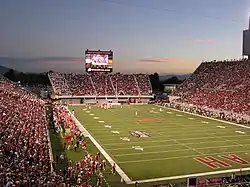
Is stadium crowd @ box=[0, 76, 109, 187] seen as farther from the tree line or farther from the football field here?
the tree line

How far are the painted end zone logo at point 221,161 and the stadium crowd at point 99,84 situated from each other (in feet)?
138

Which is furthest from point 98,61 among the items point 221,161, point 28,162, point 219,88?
point 28,162

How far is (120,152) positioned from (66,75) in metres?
47.9

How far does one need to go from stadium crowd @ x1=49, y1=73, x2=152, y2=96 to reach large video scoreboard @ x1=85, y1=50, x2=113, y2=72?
5.22 metres

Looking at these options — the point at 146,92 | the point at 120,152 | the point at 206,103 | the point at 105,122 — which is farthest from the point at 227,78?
the point at 120,152

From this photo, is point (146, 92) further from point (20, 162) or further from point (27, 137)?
point (20, 162)

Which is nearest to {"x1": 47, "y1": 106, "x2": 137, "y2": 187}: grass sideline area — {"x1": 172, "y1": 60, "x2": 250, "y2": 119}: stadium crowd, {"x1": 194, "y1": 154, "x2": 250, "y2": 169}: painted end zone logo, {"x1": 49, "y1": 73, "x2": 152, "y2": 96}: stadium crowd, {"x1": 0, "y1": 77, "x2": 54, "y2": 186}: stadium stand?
{"x1": 0, "y1": 77, "x2": 54, "y2": 186}: stadium stand

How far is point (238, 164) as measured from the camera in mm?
18453

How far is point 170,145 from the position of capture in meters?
23.0

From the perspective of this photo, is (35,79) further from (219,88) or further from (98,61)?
(219,88)

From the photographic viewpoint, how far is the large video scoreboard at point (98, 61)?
189 feet

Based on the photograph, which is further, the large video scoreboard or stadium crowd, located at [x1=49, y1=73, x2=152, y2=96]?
Result: stadium crowd, located at [x1=49, y1=73, x2=152, y2=96]

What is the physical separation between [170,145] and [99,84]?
4269 centimetres

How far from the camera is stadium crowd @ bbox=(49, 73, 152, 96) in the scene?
202ft
